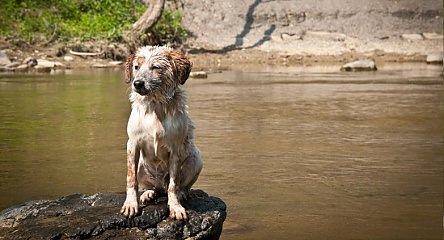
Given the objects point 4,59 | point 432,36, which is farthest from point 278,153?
point 432,36

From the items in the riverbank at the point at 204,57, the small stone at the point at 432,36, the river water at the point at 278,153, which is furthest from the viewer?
the small stone at the point at 432,36

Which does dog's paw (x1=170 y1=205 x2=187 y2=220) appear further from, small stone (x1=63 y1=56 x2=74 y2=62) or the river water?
small stone (x1=63 y1=56 x2=74 y2=62)

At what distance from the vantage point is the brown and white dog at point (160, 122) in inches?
203

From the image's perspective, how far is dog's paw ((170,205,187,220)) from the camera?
5.19 meters

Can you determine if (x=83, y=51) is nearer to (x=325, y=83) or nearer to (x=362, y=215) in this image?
(x=325, y=83)

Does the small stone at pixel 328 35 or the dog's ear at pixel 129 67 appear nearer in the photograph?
the dog's ear at pixel 129 67

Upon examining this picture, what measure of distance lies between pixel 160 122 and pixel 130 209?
0.65 metres

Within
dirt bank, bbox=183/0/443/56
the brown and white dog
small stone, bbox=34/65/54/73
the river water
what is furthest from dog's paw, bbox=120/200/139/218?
dirt bank, bbox=183/0/443/56

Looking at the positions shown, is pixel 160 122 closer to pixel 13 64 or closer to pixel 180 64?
Result: pixel 180 64

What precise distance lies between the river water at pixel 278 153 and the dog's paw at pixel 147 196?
670mm

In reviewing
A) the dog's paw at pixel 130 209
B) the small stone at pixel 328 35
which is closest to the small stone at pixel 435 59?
the small stone at pixel 328 35

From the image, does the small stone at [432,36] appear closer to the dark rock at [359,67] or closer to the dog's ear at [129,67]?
the dark rock at [359,67]

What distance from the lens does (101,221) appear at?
5.02m

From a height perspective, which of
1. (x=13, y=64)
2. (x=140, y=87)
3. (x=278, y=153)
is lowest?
(x=278, y=153)
